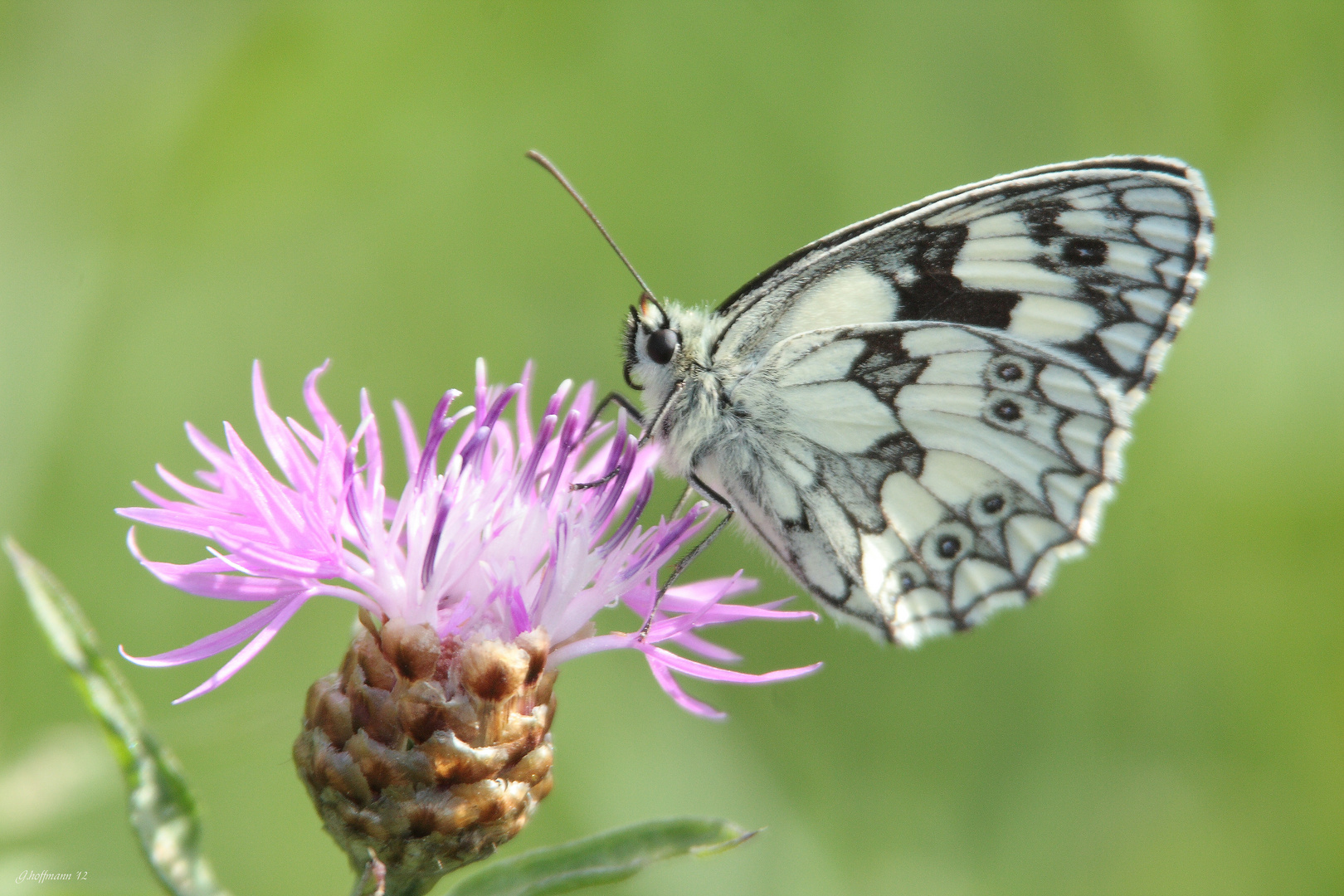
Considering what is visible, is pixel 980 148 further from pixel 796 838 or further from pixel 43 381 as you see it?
pixel 43 381

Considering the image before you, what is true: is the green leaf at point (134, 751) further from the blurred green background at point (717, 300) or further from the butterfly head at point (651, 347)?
the butterfly head at point (651, 347)

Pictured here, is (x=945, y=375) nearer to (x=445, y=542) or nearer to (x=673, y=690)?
(x=673, y=690)

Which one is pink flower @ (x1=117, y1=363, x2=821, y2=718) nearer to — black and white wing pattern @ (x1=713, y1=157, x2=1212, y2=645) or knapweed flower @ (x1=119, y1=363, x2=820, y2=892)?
knapweed flower @ (x1=119, y1=363, x2=820, y2=892)

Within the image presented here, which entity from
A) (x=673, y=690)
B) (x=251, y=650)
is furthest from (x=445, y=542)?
(x=673, y=690)

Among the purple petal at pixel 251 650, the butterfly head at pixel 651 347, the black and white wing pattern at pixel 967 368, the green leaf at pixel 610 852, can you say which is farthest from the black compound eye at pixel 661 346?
the green leaf at pixel 610 852

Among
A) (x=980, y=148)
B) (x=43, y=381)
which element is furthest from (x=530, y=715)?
(x=980, y=148)

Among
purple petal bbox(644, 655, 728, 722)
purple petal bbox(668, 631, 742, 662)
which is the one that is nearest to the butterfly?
purple petal bbox(668, 631, 742, 662)
